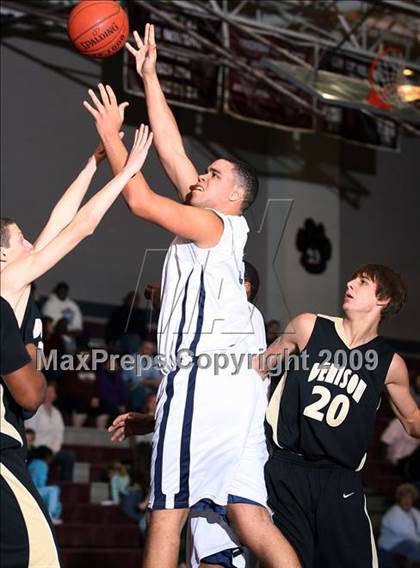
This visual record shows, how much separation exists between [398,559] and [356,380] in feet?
24.3

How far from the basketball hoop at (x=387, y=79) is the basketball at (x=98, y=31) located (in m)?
8.51

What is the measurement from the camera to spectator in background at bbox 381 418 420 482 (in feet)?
45.8

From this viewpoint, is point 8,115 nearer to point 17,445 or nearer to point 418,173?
point 418,173

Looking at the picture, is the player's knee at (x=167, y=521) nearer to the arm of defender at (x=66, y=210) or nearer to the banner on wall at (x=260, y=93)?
the arm of defender at (x=66, y=210)

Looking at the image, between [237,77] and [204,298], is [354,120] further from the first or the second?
[204,298]

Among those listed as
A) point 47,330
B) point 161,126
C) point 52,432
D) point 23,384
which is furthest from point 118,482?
point 23,384

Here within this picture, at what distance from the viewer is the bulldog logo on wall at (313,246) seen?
18656 mm

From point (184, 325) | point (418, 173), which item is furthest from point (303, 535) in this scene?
point (418, 173)

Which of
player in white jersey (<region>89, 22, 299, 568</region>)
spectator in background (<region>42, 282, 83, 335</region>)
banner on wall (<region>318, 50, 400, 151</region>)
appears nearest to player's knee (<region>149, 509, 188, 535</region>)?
player in white jersey (<region>89, 22, 299, 568</region>)

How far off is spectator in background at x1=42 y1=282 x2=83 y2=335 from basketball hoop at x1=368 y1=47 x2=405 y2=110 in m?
4.95

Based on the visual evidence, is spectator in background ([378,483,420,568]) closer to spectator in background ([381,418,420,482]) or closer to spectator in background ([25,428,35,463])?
spectator in background ([381,418,420,482])

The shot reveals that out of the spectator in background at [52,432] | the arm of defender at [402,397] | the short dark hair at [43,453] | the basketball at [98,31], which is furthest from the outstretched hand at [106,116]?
the spectator in background at [52,432]

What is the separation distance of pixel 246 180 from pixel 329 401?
1.30 m

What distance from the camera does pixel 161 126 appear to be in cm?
554
